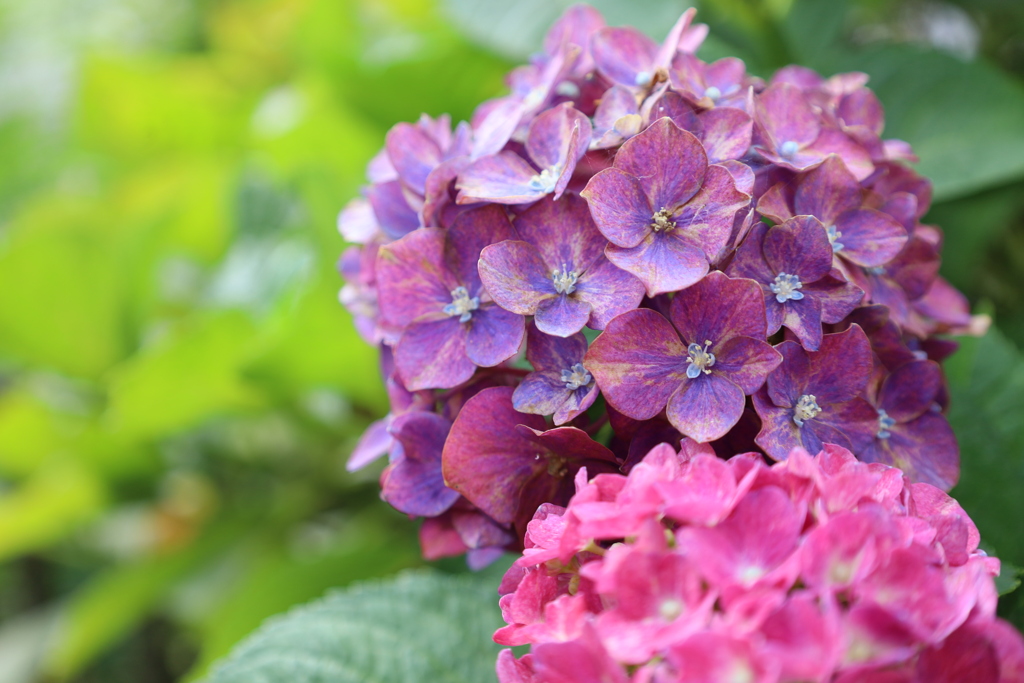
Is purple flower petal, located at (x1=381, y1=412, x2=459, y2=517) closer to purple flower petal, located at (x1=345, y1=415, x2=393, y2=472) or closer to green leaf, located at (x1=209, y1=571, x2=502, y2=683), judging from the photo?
purple flower petal, located at (x1=345, y1=415, x2=393, y2=472)

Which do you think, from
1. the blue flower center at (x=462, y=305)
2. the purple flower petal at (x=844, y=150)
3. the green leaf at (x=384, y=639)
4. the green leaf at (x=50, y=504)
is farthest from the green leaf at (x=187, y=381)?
the purple flower petal at (x=844, y=150)

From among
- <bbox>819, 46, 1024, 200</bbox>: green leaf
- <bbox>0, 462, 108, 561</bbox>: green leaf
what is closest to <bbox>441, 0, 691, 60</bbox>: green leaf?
<bbox>819, 46, 1024, 200</bbox>: green leaf

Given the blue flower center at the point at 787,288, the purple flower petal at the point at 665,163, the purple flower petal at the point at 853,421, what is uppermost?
the purple flower petal at the point at 665,163

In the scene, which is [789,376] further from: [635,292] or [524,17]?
[524,17]

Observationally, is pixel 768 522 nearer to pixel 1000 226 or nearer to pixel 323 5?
pixel 1000 226

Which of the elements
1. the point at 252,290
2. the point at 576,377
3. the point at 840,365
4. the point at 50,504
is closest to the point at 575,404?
the point at 576,377

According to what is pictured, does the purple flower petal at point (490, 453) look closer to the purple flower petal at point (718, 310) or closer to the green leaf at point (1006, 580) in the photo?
the purple flower petal at point (718, 310)
